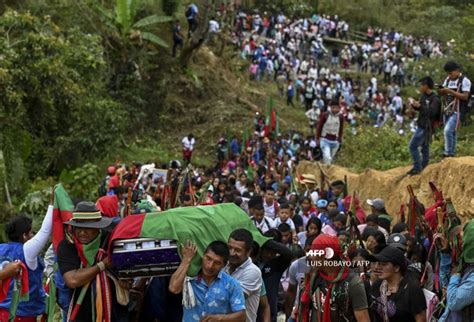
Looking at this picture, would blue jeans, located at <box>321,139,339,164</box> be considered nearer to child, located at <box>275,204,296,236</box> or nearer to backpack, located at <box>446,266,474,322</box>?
child, located at <box>275,204,296,236</box>

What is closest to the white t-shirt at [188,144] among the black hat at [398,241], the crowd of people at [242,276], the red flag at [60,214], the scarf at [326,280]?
the crowd of people at [242,276]

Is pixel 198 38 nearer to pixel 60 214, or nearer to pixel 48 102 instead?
pixel 48 102

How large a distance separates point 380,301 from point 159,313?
177 cm

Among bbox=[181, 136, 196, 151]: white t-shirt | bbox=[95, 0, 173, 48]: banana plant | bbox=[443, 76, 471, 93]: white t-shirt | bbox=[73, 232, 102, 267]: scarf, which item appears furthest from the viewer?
bbox=[95, 0, 173, 48]: banana plant

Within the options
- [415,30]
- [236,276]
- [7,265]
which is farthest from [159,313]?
[415,30]

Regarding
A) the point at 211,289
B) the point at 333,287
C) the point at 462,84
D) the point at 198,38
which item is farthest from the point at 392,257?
the point at 198,38

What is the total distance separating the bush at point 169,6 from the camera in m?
30.8

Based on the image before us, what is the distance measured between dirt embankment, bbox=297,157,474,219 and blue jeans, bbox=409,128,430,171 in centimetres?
23

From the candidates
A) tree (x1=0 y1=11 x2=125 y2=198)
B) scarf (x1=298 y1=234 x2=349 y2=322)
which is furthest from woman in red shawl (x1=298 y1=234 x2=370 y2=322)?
tree (x1=0 y1=11 x2=125 y2=198)

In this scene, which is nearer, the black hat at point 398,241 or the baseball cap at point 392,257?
the baseball cap at point 392,257

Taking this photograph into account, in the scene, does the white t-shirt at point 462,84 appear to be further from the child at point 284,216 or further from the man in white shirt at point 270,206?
the child at point 284,216

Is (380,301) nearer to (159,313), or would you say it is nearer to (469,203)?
(159,313)

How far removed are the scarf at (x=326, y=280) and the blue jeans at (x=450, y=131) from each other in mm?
7300

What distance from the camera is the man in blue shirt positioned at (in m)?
6.07
